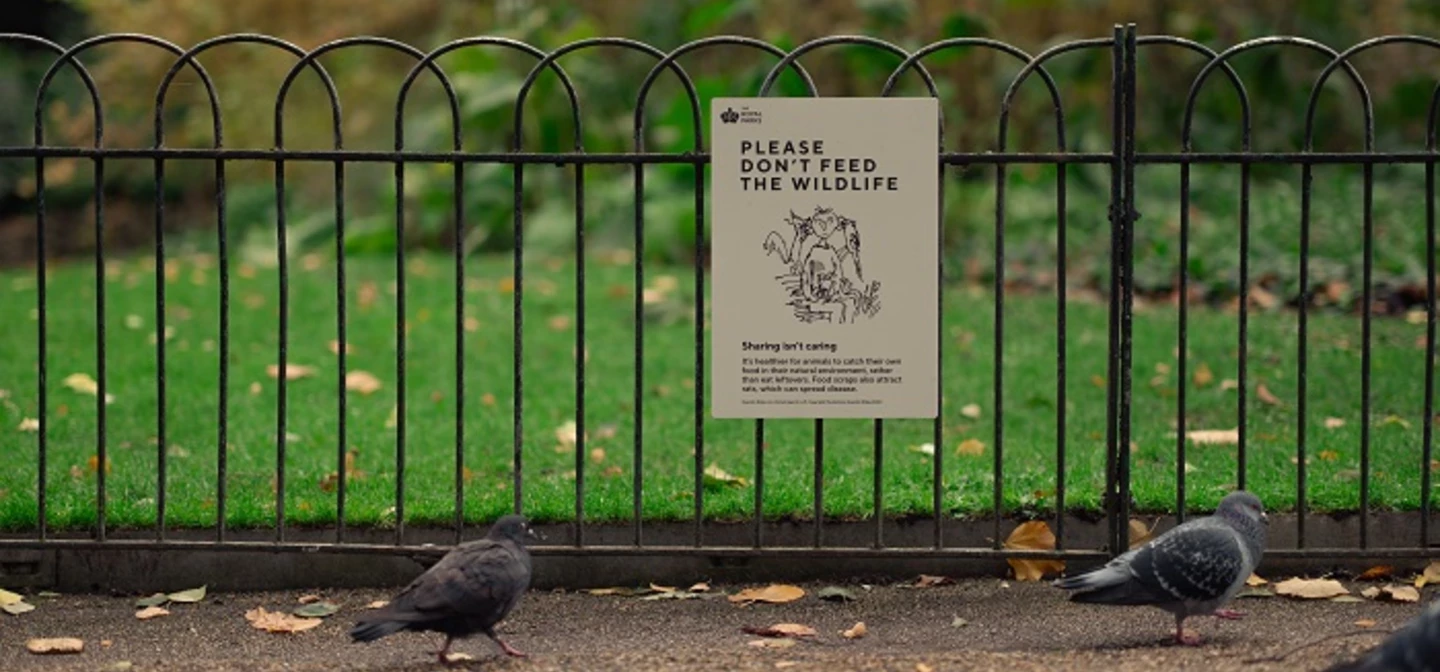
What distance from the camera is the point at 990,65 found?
15.5 m

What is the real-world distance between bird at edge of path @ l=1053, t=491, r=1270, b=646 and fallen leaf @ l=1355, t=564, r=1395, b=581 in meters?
0.95

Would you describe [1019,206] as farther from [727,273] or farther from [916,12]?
[727,273]

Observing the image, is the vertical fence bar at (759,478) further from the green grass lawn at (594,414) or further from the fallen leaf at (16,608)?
the fallen leaf at (16,608)

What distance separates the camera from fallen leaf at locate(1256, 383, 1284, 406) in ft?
24.4

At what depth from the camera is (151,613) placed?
520cm

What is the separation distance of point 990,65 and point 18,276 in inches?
322

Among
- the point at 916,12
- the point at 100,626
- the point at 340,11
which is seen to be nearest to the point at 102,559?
the point at 100,626

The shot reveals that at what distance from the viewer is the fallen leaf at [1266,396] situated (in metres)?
7.43

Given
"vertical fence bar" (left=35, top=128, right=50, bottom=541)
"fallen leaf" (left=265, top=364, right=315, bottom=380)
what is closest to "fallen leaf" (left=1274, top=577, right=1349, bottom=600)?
"vertical fence bar" (left=35, top=128, right=50, bottom=541)

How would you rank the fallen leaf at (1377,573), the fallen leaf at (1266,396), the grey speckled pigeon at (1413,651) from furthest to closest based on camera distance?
the fallen leaf at (1266,396) → the fallen leaf at (1377,573) → the grey speckled pigeon at (1413,651)

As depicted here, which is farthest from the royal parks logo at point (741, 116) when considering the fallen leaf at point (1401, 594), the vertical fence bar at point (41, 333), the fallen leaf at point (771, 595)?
the fallen leaf at point (1401, 594)

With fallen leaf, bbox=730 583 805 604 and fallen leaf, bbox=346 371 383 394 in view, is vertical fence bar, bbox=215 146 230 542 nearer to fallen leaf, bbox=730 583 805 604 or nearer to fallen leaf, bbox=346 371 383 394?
fallen leaf, bbox=730 583 805 604

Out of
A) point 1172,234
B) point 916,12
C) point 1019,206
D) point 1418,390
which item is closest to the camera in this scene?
point 1418,390

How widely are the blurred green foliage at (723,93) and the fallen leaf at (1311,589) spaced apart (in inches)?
206
